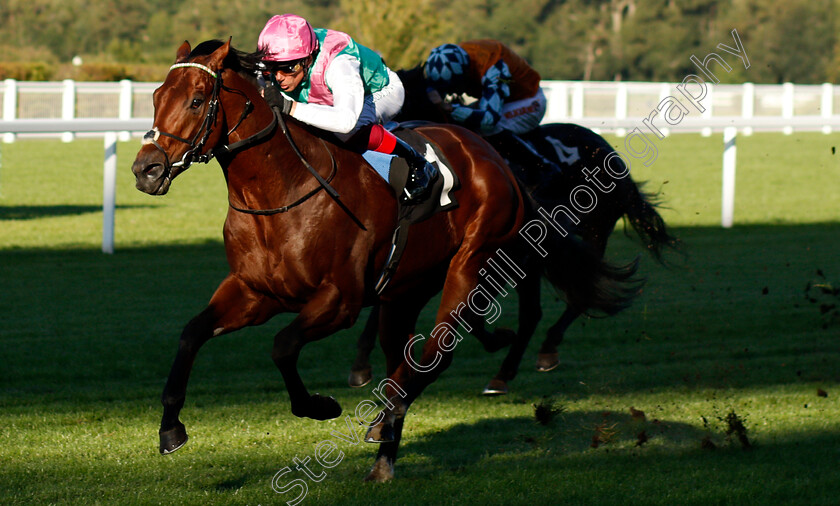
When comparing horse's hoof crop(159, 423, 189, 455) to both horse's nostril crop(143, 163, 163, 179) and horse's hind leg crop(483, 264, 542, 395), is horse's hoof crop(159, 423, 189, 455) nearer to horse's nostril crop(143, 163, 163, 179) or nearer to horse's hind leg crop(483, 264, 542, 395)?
horse's nostril crop(143, 163, 163, 179)

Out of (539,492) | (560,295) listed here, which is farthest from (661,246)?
(539,492)

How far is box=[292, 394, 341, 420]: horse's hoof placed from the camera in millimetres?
3877

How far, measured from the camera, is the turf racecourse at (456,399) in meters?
3.98

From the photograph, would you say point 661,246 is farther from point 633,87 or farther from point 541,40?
point 541,40

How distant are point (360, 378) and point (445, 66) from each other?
171 cm

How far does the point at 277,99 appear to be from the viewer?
384 centimetres

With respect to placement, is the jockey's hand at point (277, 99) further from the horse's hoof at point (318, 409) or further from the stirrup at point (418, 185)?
the horse's hoof at point (318, 409)

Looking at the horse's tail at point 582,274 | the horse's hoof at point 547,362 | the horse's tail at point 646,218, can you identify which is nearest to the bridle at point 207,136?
the horse's tail at point 582,274

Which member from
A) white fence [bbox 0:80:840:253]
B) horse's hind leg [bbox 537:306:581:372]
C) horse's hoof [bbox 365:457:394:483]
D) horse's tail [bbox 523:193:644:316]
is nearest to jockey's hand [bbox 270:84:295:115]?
horse's hoof [bbox 365:457:394:483]

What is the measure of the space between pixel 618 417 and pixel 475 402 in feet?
2.43

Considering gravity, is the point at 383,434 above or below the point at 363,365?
above

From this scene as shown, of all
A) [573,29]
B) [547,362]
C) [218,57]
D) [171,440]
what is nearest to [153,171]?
[218,57]

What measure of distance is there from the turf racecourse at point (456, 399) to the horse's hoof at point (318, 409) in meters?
0.26

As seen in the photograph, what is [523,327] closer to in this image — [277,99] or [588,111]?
[277,99]
